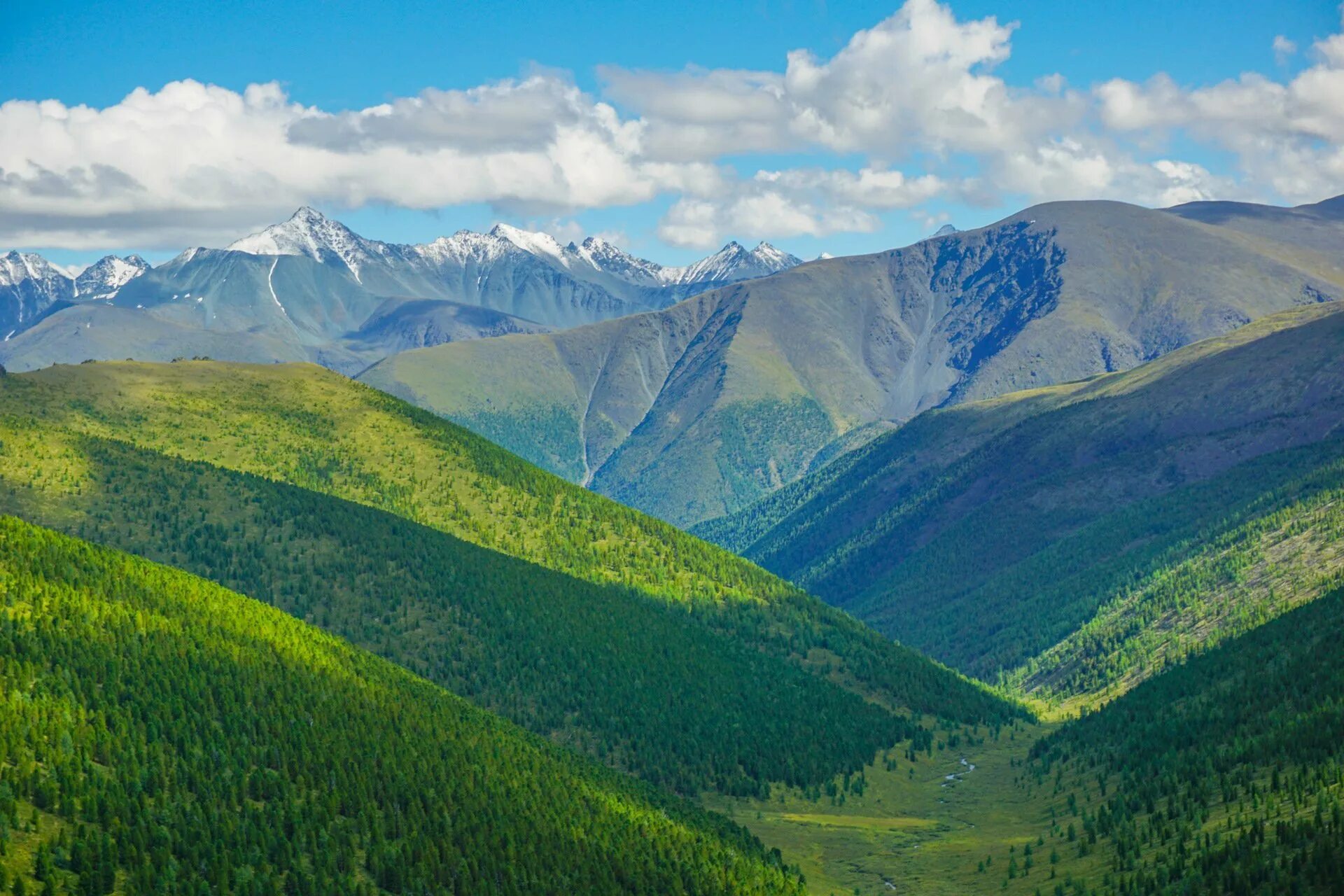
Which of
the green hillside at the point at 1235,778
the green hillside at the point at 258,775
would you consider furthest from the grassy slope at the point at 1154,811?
the green hillside at the point at 258,775

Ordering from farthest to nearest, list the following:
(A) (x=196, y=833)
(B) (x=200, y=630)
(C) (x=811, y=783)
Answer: (C) (x=811, y=783) < (B) (x=200, y=630) < (A) (x=196, y=833)

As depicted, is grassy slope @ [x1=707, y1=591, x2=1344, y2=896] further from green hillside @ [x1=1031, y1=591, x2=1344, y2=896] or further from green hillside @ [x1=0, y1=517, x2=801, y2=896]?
green hillside @ [x1=0, y1=517, x2=801, y2=896]

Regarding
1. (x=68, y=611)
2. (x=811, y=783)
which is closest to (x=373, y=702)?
(x=68, y=611)

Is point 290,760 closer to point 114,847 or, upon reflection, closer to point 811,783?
point 114,847

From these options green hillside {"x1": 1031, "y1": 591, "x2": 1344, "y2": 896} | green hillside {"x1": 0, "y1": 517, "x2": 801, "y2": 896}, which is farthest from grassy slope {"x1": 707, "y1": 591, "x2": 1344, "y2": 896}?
green hillside {"x1": 0, "y1": 517, "x2": 801, "y2": 896}

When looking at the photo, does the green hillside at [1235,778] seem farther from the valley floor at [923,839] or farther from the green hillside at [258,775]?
the green hillside at [258,775]

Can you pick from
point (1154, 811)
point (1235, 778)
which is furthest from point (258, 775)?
point (1235, 778)

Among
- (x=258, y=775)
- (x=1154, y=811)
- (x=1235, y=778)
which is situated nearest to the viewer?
(x=258, y=775)

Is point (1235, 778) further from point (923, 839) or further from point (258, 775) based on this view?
point (258, 775)
